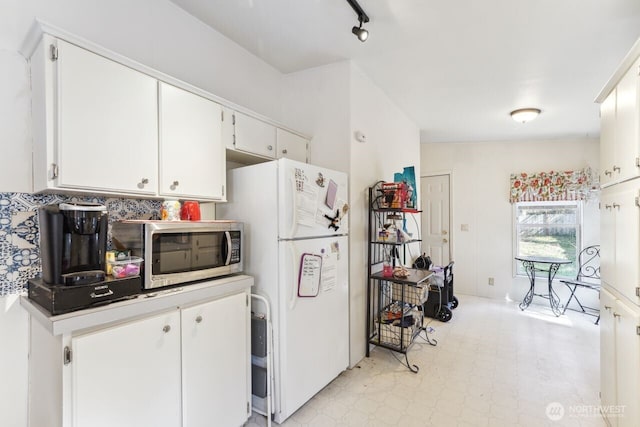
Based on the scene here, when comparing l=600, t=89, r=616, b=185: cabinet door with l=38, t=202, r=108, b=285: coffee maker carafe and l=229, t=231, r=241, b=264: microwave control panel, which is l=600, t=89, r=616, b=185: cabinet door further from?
l=38, t=202, r=108, b=285: coffee maker carafe

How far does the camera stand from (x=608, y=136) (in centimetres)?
196

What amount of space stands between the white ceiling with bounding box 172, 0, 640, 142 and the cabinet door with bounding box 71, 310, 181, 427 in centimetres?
206

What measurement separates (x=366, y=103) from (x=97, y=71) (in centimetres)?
223

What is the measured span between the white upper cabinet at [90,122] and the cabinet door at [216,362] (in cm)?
75

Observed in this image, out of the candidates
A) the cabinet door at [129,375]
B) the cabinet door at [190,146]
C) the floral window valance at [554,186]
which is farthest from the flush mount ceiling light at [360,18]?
the floral window valance at [554,186]

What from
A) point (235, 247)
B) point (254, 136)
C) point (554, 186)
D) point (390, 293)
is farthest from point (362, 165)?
point (554, 186)

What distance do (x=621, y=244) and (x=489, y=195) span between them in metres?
3.75

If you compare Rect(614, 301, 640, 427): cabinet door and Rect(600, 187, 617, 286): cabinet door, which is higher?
Rect(600, 187, 617, 286): cabinet door

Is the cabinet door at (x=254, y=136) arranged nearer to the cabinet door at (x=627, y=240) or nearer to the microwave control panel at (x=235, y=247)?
the microwave control panel at (x=235, y=247)

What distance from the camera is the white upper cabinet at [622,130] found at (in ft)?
5.10

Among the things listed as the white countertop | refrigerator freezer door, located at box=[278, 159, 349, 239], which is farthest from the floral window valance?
the white countertop

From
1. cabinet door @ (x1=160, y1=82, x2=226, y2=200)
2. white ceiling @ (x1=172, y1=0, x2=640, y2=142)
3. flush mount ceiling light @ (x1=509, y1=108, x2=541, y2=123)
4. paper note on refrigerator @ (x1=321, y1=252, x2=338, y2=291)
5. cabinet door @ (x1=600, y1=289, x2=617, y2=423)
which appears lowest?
cabinet door @ (x1=600, y1=289, x2=617, y2=423)

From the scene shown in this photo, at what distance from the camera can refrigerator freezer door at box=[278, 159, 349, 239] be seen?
1952mm

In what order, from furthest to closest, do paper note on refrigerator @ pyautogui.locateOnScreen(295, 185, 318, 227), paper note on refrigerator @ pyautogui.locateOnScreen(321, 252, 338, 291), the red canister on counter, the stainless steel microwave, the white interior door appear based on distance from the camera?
the white interior door < paper note on refrigerator @ pyautogui.locateOnScreen(321, 252, 338, 291) < paper note on refrigerator @ pyautogui.locateOnScreen(295, 185, 318, 227) < the red canister on counter < the stainless steel microwave
